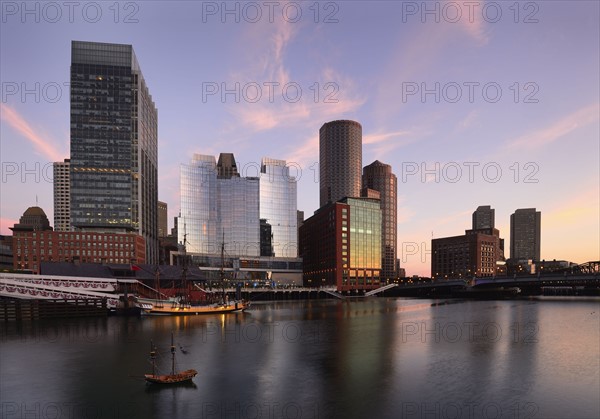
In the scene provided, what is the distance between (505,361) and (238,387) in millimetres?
33643

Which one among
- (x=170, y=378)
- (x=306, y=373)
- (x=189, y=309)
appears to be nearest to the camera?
(x=170, y=378)

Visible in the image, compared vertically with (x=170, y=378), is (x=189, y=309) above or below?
below

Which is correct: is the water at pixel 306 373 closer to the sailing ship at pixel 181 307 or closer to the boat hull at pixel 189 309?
the sailing ship at pixel 181 307

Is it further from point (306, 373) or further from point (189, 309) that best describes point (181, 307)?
point (306, 373)

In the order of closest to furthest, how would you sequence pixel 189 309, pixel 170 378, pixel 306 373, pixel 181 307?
pixel 170 378
pixel 306 373
pixel 181 307
pixel 189 309

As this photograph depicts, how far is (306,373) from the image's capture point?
41.7 m

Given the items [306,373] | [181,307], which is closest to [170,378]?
[306,373]

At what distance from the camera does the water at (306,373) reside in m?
31.4

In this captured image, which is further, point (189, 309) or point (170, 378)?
point (189, 309)

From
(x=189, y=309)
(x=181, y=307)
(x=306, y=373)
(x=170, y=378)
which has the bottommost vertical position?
(x=189, y=309)

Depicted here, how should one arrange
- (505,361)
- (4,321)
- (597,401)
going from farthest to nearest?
(4,321) < (505,361) < (597,401)

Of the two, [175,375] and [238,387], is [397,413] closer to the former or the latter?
[238,387]

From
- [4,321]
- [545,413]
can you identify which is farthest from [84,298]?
[545,413]

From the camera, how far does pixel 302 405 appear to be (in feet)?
105
